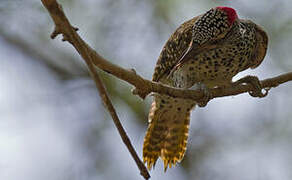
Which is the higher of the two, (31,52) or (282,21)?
(31,52)

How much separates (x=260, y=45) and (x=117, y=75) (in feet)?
6.98

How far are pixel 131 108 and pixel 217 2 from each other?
1741mm

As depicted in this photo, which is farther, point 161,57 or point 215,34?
point 161,57

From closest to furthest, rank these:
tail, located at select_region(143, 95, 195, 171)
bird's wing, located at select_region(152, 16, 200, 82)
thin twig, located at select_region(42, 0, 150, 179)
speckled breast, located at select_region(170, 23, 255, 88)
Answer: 1. thin twig, located at select_region(42, 0, 150, 179)
2. speckled breast, located at select_region(170, 23, 255, 88)
3. bird's wing, located at select_region(152, 16, 200, 82)
4. tail, located at select_region(143, 95, 195, 171)

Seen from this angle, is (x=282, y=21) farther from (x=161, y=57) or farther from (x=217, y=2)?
(x=161, y=57)

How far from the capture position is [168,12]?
7.56 meters

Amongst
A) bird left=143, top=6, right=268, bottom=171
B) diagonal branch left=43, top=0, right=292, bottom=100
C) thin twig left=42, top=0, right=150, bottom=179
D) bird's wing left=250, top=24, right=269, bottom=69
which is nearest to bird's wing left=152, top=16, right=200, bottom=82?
bird left=143, top=6, right=268, bottom=171

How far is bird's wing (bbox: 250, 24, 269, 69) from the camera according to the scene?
17.1ft

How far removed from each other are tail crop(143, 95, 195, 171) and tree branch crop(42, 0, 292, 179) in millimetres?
896

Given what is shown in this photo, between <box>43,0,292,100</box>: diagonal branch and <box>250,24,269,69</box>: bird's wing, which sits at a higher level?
<box>43,0,292,100</box>: diagonal branch

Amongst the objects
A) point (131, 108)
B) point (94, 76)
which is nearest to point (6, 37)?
point (131, 108)

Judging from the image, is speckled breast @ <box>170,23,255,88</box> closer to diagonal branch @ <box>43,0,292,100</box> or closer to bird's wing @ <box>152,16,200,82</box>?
bird's wing @ <box>152,16,200,82</box>

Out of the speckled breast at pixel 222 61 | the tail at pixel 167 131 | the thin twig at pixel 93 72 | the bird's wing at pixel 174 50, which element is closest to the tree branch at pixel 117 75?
the thin twig at pixel 93 72

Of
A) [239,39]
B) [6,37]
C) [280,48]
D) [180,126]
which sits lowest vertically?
[280,48]
